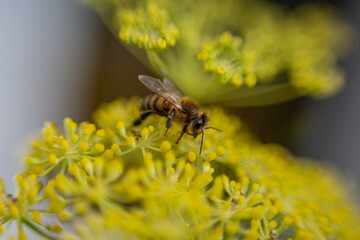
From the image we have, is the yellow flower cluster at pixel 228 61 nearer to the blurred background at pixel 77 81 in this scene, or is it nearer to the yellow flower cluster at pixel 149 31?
the yellow flower cluster at pixel 149 31

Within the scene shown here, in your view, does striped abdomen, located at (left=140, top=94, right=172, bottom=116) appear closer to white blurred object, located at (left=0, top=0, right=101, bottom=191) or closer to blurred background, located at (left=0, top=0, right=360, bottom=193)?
blurred background, located at (left=0, top=0, right=360, bottom=193)

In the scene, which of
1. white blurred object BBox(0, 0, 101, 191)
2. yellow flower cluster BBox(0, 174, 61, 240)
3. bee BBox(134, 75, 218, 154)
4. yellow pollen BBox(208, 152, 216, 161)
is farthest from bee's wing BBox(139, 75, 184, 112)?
white blurred object BBox(0, 0, 101, 191)

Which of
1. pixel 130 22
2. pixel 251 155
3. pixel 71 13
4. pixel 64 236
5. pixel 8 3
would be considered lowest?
pixel 251 155

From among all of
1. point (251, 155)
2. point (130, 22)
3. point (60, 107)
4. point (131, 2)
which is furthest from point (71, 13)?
point (251, 155)

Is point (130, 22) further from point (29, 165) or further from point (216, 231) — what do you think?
point (216, 231)

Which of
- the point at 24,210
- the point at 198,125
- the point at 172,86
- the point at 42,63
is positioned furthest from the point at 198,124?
the point at 42,63
